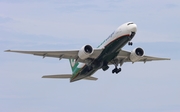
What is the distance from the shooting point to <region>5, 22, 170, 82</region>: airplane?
62.1 m

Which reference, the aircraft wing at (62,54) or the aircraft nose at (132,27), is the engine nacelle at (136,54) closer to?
the aircraft wing at (62,54)

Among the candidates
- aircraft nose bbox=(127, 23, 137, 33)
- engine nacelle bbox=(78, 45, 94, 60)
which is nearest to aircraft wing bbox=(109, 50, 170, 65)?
engine nacelle bbox=(78, 45, 94, 60)

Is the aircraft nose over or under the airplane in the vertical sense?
over

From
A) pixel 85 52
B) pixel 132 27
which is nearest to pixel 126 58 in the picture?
pixel 85 52

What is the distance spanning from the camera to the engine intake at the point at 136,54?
218ft

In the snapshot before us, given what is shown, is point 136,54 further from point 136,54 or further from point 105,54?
point 105,54

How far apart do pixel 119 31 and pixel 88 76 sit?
9155 millimetres

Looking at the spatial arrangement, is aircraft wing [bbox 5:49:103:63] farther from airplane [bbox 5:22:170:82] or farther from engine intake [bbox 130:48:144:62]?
engine intake [bbox 130:48:144:62]

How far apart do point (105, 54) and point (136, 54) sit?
15.2ft

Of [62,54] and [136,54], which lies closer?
[62,54]

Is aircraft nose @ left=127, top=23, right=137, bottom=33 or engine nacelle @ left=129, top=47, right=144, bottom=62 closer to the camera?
aircraft nose @ left=127, top=23, right=137, bottom=33

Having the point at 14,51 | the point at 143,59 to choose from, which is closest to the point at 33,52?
the point at 14,51

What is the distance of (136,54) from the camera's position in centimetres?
6656

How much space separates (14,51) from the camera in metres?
62.4
